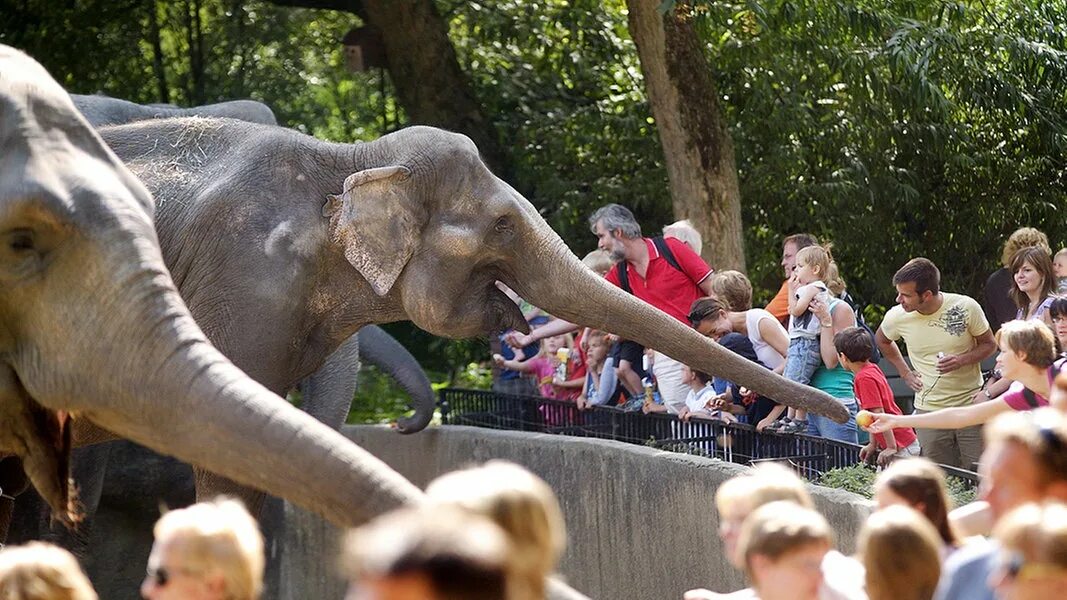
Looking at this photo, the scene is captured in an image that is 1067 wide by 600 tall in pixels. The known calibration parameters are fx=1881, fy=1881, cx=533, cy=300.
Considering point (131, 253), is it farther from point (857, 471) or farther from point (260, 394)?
point (857, 471)

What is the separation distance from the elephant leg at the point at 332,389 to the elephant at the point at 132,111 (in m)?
1.45

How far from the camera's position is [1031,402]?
750 cm

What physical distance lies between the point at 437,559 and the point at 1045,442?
240cm

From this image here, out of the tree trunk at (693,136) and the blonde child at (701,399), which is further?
the tree trunk at (693,136)

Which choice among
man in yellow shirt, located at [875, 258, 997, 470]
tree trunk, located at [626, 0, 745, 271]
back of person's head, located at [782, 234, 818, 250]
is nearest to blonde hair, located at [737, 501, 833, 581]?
man in yellow shirt, located at [875, 258, 997, 470]

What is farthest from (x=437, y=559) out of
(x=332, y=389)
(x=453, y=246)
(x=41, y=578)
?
(x=332, y=389)

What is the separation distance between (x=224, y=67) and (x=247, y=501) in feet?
39.5

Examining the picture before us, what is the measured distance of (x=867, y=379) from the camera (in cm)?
888

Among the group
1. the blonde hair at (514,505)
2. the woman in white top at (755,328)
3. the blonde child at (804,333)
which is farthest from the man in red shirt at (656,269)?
the blonde hair at (514,505)

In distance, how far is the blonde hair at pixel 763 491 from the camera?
493 centimetres

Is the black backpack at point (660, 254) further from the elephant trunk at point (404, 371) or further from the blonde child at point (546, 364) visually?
the blonde child at point (546, 364)

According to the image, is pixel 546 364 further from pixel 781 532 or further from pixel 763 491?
pixel 781 532

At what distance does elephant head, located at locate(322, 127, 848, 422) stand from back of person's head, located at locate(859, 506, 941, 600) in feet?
15.7

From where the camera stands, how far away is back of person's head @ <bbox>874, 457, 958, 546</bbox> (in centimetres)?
502
